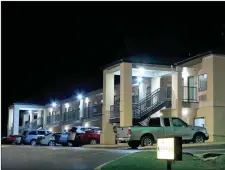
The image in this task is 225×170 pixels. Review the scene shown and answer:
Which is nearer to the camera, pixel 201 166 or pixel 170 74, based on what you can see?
pixel 201 166

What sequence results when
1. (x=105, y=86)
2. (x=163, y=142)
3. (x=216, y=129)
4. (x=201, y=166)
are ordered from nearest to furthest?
(x=163, y=142) → (x=201, y=166) → (x=216, y=129) → (x=105, y=86)

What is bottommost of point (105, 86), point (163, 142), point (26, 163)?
point (26, 163)

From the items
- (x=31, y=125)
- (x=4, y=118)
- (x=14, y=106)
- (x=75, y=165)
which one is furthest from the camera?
(x=4, y=118)

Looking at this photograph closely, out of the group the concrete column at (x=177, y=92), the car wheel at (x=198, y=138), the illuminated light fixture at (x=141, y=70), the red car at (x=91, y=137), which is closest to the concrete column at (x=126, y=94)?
the illuminated light fixture at (x=141, y=70)

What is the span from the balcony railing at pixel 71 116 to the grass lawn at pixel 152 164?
33094mm

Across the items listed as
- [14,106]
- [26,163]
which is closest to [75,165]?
[26,163]

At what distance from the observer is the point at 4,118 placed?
272 ft

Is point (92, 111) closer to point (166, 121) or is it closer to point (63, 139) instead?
point (63, 139)

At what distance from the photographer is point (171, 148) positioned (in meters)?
10.4

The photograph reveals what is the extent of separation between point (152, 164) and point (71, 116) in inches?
1450

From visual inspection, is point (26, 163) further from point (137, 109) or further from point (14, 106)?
point (14, 106)

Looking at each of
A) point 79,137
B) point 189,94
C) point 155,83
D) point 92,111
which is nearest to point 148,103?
point 155,83

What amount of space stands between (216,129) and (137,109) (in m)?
7.02

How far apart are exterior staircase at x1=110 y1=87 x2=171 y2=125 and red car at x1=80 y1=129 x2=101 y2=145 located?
163 cm
